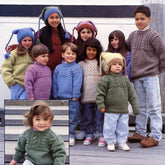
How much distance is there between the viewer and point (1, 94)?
13.0 feet

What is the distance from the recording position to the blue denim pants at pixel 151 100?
311 cm

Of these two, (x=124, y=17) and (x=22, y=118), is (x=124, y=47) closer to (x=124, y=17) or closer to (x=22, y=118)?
(x=124, y=17)

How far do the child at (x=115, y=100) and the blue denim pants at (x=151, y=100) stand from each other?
0.21 m

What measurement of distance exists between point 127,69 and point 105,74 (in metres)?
0.34

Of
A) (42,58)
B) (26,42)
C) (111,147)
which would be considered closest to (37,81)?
(42,58)

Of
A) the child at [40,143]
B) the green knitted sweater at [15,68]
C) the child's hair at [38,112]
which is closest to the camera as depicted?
the child's hair at [38,112]

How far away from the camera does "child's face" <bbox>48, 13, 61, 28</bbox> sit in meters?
3.18

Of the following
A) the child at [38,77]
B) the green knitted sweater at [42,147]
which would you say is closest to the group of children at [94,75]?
the child at [38,77]

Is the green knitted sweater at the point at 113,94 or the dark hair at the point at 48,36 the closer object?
the green knitted sweater at the point at 113,94

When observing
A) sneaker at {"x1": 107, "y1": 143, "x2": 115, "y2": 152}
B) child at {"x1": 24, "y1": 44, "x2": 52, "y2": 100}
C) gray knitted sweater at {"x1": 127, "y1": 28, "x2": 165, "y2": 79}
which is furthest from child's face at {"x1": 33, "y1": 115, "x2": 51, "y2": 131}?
gray knitted sweater at {"x1": 127, "y1": 28, "x2": 165, "y2": 79}

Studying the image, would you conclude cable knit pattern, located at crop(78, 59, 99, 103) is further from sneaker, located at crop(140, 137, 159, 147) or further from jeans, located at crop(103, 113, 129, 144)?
sneaker, located at crop(140, 137, 159, 147)

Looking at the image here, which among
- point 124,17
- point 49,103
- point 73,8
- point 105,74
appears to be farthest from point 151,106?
point 49,103

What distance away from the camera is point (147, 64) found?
10.2ft

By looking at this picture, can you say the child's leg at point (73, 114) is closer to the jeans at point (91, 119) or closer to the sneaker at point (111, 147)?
the jeans at point (91, 119)
